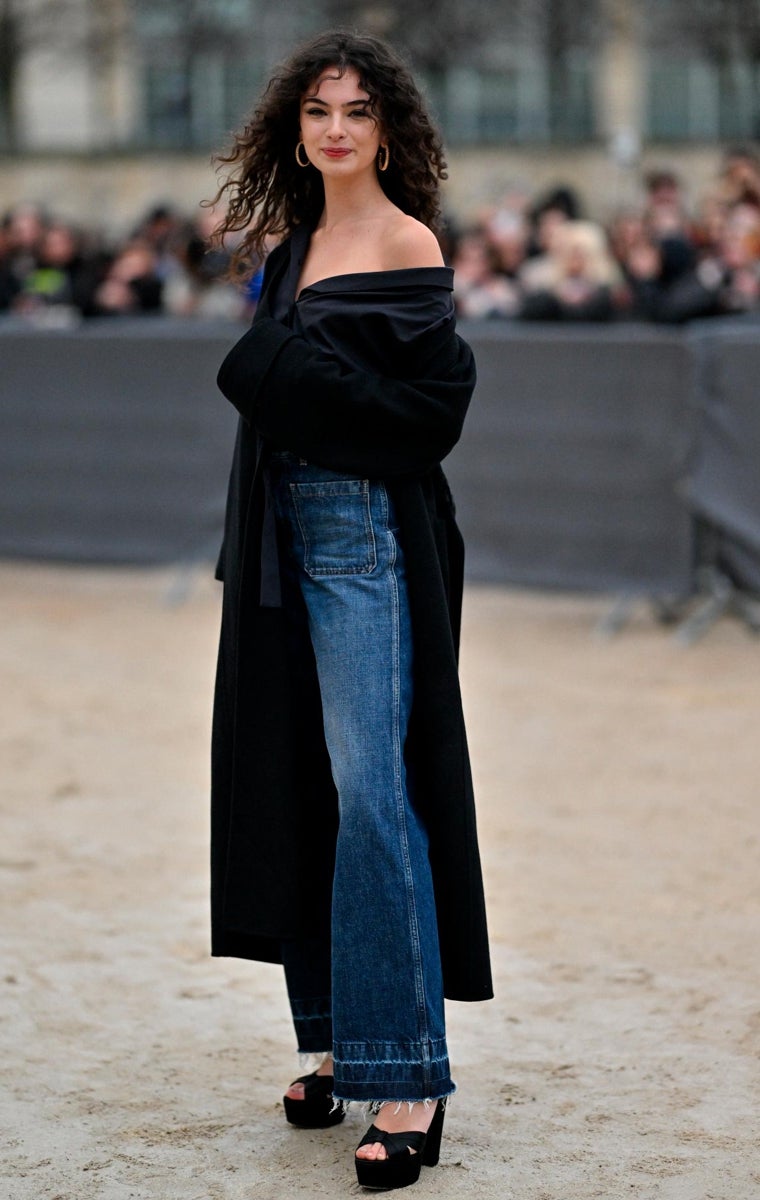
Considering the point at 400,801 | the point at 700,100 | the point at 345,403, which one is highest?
the point at 345,403

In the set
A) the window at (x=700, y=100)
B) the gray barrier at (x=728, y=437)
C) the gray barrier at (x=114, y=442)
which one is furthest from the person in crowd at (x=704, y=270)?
the window at (x=700, y=100)

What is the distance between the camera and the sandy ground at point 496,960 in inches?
151

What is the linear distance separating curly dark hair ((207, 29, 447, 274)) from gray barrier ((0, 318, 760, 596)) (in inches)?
214

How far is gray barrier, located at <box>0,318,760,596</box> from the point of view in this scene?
928 centimetres

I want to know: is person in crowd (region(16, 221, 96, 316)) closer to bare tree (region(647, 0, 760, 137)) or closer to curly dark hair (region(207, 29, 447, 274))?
curly dark hair (region(207, 29, 447, 274))

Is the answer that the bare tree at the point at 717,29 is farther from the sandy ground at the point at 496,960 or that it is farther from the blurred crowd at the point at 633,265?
the sandy ground at the point at 496,960

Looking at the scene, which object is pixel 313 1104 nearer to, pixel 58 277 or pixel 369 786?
pixel 369 786

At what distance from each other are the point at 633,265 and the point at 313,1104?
10.1 metres

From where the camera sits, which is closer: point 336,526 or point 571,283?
point 336,526

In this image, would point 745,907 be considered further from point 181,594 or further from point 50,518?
point 50,518

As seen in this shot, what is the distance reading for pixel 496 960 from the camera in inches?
199

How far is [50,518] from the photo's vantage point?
36.9 ft

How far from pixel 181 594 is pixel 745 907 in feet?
18.9

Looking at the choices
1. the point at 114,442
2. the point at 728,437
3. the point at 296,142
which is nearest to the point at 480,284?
the point at 114,442
